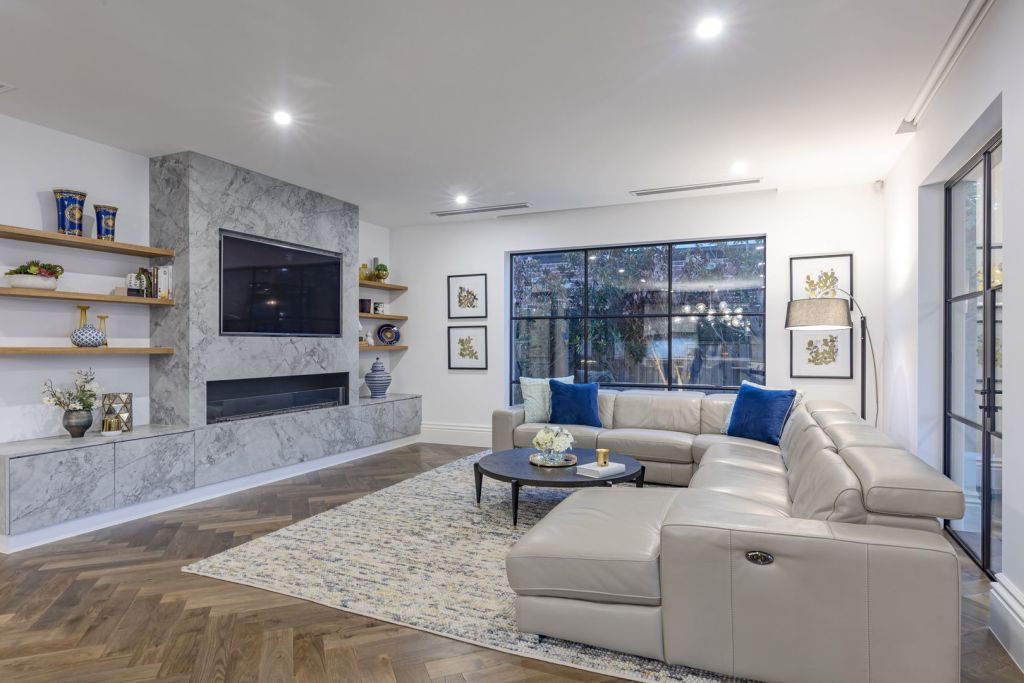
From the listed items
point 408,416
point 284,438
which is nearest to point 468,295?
point 408,416

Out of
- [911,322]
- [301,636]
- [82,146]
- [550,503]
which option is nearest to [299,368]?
[82,146]

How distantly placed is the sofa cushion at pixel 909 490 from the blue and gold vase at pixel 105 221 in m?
4.74

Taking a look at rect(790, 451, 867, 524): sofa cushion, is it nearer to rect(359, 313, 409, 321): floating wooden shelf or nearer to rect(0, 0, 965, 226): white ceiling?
rect(0, 0, 965, 226): white ceiling

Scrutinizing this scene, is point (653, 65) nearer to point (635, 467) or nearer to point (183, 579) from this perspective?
point (635, 467)

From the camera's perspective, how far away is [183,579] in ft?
9.81

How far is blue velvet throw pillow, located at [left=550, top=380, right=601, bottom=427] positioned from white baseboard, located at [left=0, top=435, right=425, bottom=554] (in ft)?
6.94

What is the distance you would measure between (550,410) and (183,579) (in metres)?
3.28

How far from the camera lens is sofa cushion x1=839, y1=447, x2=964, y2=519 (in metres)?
1.91

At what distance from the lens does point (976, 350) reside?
313 cm

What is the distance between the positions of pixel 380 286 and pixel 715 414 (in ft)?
12.8

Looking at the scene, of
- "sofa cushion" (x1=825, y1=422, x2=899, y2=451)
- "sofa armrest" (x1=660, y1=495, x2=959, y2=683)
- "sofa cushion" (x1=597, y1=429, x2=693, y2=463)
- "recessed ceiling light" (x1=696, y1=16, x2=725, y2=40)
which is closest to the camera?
"sofa armrest" (x1=660, y1=495, x2=959, y2=683)

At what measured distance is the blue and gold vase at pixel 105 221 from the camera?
4.16 metres

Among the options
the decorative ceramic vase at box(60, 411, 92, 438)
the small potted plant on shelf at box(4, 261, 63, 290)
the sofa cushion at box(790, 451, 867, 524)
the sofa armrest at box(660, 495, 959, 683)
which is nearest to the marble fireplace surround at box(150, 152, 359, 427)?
the decorative ceramic vase at box(60, 411, 92, 438)

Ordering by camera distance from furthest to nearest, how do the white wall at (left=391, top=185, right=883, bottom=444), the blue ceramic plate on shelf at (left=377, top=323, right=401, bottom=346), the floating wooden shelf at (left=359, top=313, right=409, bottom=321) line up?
the blue ceramic plate on shelf at (left=377, top=323, right=401, bottom=346)
the floating wooden shelf at (left=359, top=313, right=409, bottom=321)
the white wall at (left=391, top=185, right=883, bottom=444)
